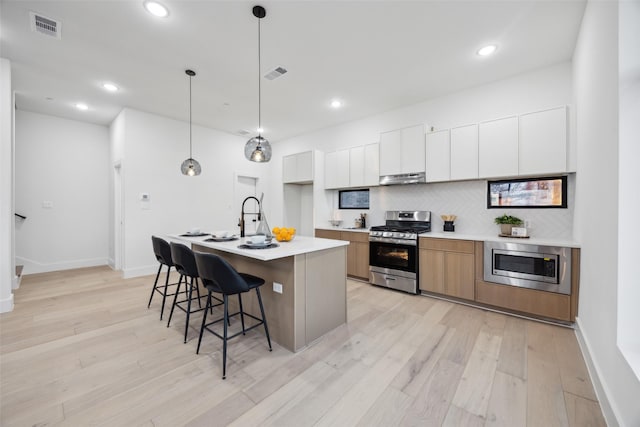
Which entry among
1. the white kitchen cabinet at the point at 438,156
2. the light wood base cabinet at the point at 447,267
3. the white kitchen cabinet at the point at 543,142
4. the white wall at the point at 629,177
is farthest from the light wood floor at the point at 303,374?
the white kitchen cabinet at the point at 438,156

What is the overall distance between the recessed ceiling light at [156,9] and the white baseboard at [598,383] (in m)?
4.27

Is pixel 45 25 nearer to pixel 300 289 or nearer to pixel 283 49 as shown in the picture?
pixel 283 49

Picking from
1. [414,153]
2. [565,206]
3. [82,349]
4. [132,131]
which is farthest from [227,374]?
[132,131]

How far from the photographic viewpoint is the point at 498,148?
326 centimetres

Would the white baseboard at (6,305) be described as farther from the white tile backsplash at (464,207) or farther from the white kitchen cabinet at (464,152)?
the white kitchen cabinet at (464,152)

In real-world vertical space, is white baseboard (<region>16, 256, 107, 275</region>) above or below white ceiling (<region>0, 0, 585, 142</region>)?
below

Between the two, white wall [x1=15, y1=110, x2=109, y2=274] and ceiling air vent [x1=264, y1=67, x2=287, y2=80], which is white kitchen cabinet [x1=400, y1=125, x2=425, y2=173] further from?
white wall [x1=15, y1=110, x2=109, y2=274]

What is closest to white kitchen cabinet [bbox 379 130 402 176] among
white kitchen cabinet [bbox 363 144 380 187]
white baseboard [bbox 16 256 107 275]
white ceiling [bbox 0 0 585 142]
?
white kitchen cabinet [bbox 363 144 380 187]

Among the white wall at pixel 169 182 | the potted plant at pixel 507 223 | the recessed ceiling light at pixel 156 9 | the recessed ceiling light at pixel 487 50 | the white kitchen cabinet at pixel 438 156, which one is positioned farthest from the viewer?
the white wall at pixel 169 182

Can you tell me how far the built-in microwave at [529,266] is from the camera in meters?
2.71

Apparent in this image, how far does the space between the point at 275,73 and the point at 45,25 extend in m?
2.26

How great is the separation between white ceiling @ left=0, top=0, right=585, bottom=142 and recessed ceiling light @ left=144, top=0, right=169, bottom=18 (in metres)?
0.06

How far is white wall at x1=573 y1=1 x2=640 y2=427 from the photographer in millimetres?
1460

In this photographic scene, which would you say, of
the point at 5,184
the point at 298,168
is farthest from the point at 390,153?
the point at 5,184
